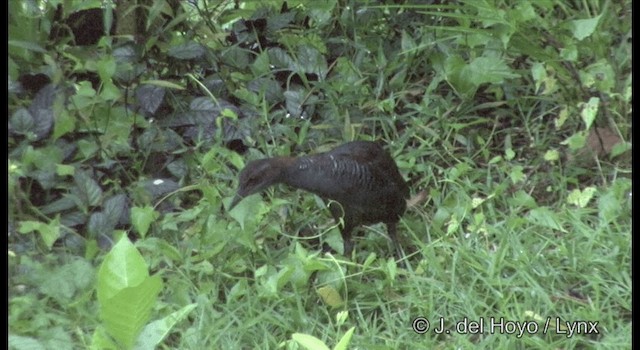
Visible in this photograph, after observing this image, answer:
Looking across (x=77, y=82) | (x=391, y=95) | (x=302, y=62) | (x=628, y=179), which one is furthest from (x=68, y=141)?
(x=628, y=179)

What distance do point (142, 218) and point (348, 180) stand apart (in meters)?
0.38

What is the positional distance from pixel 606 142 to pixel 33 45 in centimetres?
121

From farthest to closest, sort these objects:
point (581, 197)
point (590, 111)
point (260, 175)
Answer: point (590, 111), point (581, 197), point (260, 175)

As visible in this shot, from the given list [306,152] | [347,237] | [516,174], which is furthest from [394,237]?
[516,174]

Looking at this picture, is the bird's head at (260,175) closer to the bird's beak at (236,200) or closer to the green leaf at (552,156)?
the bird's beak at (236,200)

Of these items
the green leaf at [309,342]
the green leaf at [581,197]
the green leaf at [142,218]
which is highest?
the green leaf at [142,218]

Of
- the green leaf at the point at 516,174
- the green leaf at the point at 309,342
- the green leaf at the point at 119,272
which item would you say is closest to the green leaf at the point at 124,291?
the green leaf at the point at 119,272

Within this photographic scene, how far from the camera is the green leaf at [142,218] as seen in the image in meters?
2.09

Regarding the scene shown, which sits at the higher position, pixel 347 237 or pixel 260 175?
pixel 260 175

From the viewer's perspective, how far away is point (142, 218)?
2.11 m

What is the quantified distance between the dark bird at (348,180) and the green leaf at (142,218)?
15 cm

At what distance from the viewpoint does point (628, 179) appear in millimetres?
2352

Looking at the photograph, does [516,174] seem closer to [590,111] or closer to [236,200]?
[590,111]

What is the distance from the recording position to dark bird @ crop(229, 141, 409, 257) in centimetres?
209
